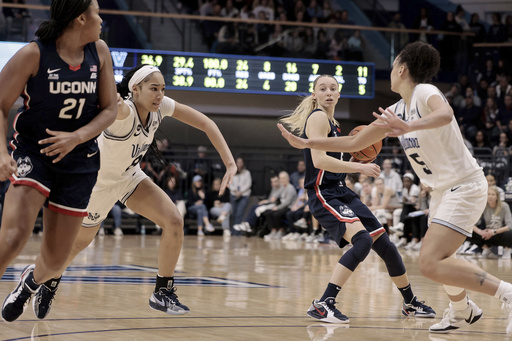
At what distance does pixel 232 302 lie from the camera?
6.13m

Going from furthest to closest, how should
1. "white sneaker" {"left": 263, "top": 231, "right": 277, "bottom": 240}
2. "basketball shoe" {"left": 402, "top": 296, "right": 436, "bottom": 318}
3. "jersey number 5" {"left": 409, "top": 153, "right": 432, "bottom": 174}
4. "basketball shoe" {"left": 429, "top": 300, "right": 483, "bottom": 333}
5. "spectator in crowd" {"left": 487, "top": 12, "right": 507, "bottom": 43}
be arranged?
"spectator in crowd" {"left": 487, "top": 12, "right": 507, "bottom": 43} → "white sneaker" {"left": 263, "top": 231, "right": 277, "bottom": 240} → "basketball shoe" {"left": 402, "top": 296, "right": 436, "bottom": 318} → "basketball shoe" {"left": 429, "top": 300, "right": 483, "bottom": 333} → "jersey number 5" {"left": 409, "top": 153, "right": 432, "bottom": 174}

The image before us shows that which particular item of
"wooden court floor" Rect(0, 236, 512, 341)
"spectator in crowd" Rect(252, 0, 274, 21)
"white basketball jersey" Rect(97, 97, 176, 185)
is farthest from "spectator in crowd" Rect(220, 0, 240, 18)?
"white basketball jersey" Rect(97, 97, 176, 185)

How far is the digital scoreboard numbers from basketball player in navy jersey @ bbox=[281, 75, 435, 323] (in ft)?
34.4

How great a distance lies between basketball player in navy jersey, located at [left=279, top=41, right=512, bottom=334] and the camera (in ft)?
14.8

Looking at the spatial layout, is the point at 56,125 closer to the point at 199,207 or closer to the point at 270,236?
the point at 270,236

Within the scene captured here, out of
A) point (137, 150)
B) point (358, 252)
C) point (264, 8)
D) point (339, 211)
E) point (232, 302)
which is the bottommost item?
point (232, 302)

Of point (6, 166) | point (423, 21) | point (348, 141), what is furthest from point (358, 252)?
point (423, 21)

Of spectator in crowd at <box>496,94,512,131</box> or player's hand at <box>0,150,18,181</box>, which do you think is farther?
spectator in crowd at <box>496,94,512,131</box>

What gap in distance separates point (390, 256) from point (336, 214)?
0.51 meters

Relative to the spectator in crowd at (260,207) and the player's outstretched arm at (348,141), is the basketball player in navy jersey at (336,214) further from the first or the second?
the spectator in crowd at (260,207)

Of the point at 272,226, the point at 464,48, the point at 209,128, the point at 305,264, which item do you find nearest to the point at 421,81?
the point at 209,128

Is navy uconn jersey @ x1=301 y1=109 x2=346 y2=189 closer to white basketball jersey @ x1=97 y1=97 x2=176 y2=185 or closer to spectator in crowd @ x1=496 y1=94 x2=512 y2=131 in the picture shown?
white basketball jersey @ x1=97 y1=97 x2=176 y2=185

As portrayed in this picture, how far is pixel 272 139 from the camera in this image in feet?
68.8

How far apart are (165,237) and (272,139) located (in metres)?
15.7
